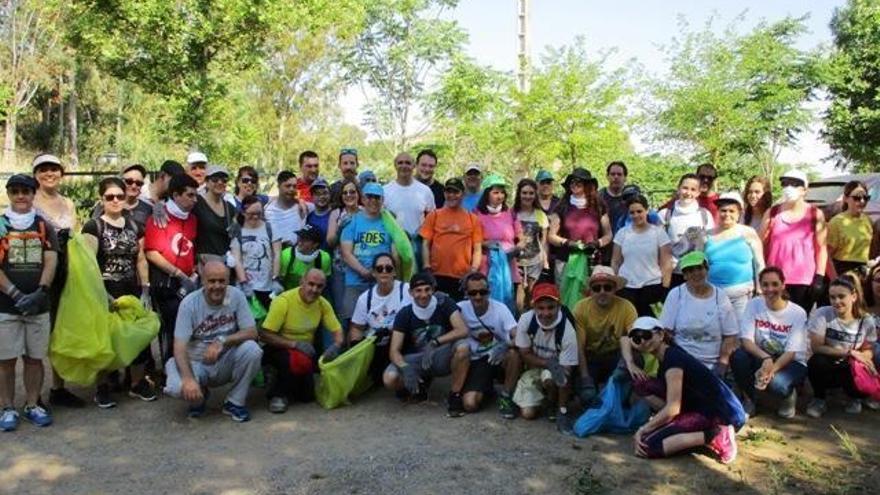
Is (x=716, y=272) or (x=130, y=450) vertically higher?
(x=716, y=272)

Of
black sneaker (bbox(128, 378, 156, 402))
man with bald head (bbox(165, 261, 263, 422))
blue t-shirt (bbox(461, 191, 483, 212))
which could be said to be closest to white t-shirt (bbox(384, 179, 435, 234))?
blue t-shirt (bbox(461, 191, 483, 212))

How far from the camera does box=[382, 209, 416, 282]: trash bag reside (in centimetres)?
612

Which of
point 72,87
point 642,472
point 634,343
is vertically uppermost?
point 72,87

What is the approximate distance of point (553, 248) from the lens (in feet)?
21.7

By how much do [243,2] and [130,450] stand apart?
10184 millimetres

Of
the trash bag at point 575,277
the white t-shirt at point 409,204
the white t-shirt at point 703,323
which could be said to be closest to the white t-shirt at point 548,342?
the white t-shirt at point 703,323

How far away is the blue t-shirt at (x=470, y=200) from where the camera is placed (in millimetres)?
6814

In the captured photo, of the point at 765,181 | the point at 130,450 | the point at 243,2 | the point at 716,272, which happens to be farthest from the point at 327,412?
the point at 243,2

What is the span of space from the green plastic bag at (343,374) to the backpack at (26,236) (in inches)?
81.0

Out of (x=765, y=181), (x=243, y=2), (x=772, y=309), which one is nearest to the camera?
(x=772, y=309)

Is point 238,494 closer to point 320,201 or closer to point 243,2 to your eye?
point 320,201

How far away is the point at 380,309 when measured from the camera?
580cm

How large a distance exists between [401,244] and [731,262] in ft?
8.52

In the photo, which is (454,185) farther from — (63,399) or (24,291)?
(63,399)
